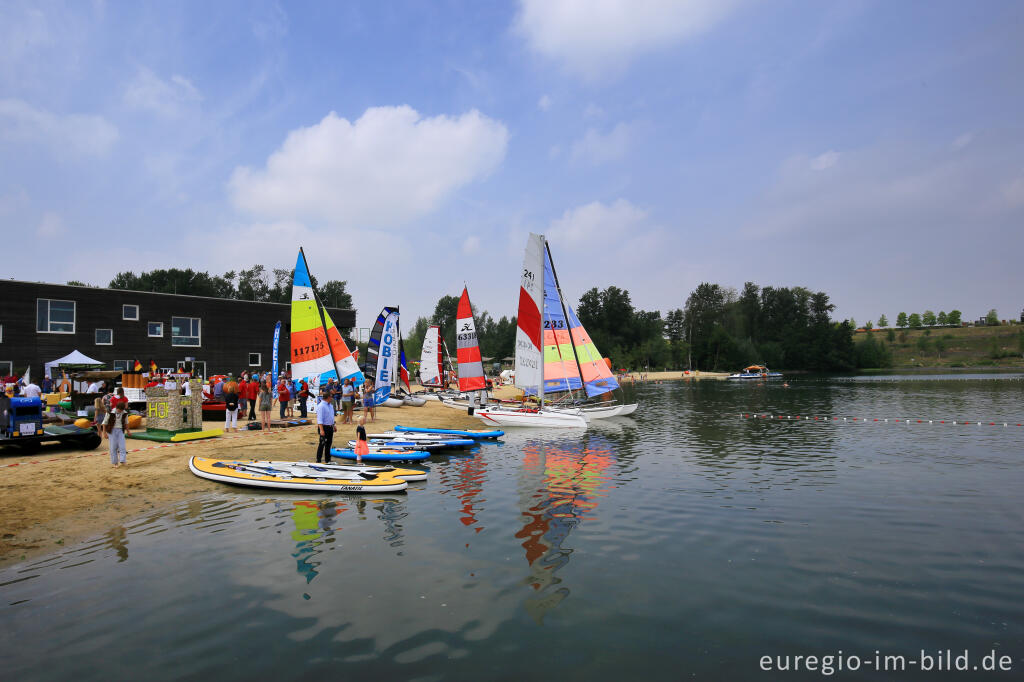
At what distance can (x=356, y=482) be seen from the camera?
575 inches

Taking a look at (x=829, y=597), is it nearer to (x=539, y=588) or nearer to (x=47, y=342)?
(x=539, y=588)

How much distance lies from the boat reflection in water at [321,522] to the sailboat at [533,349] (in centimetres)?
1554

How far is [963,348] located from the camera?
130750mm

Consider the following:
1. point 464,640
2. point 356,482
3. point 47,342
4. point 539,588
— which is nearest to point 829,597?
point 539,588

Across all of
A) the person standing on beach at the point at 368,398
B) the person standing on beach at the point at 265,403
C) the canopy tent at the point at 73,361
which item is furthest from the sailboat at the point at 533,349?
the canopy tent at the point at 73,361

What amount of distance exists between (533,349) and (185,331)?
30.9m

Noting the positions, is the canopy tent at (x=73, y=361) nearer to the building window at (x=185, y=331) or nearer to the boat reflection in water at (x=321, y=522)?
the building window at (x=185, y=331)

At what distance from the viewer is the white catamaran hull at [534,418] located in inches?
1143

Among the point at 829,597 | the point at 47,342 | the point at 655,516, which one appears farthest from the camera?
the point at 47,342

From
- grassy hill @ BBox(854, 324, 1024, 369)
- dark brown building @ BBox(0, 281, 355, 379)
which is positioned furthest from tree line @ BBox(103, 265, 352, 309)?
grassy hill @ BBox(854, 324, 1024, 369)

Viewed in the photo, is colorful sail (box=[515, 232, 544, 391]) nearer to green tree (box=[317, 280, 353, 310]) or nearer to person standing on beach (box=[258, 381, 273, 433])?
person standing on beach (box=[258, 381, 273, 433])

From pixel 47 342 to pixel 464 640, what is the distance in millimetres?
43799

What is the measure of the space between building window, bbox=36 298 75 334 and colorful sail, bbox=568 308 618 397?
35967 millimetres

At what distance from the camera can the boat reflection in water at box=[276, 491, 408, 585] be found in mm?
9617
